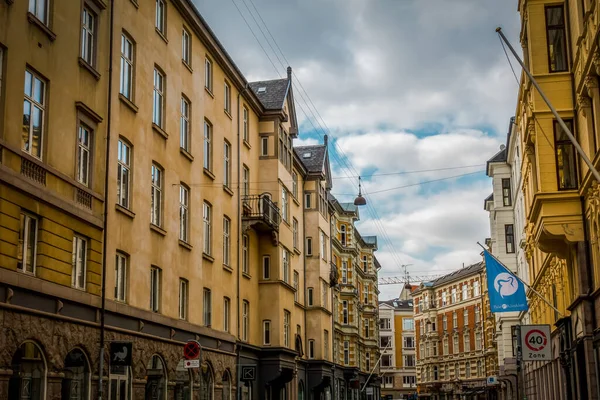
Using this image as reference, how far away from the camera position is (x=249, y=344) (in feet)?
119

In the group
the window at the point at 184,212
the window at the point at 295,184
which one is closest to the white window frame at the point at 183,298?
the window at the point at 184,212

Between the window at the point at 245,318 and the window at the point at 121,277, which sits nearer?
the window at the point at 121,277

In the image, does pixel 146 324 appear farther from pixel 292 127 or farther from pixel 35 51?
pixel 292 127

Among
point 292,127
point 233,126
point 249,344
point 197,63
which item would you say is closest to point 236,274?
point 249,344

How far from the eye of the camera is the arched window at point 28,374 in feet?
56.5

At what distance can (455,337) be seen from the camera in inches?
4060

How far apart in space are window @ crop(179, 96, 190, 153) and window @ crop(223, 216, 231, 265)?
514 centimetres

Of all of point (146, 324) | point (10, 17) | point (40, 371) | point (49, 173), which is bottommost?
point (40, 371)

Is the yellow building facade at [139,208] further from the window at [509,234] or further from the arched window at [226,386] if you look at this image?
the window at [509,234]

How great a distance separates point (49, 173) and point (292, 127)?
85.5 ft

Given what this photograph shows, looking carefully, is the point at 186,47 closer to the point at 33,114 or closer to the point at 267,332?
the point at 33,114

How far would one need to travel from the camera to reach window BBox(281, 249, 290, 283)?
41.5 metres

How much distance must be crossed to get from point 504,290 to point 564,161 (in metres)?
5.63

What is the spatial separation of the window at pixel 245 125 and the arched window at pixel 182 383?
13.0m
